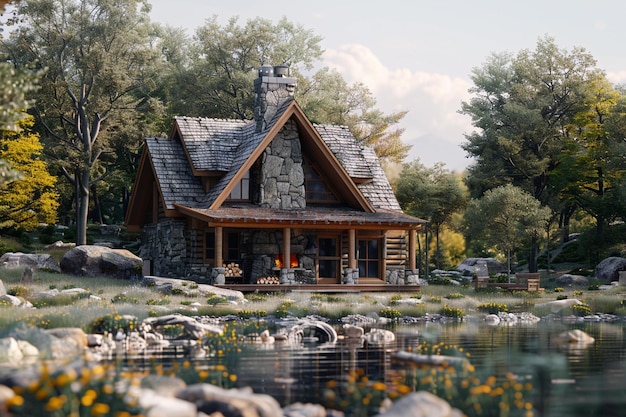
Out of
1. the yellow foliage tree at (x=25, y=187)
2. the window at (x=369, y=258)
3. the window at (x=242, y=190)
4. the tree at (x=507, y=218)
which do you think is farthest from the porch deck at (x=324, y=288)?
the yellow foliage tree at (x=25, y=187)

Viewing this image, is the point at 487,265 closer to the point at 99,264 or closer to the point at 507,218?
the point at 507,218

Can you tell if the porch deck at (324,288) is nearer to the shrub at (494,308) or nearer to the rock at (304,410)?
the shrub at (494,308)

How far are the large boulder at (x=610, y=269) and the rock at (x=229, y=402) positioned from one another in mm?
39017

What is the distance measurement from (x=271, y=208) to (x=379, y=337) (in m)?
15.8

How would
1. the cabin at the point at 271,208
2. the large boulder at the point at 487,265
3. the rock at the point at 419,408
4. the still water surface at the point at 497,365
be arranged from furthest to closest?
the large boulder at the point at 487,265 → the cabin at the point at 271,208 → the still water surface at the point at 497,365 → the rock at the point at 419,408

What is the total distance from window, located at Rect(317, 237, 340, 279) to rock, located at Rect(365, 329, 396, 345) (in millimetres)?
15502

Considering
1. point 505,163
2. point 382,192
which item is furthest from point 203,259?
point 505,163

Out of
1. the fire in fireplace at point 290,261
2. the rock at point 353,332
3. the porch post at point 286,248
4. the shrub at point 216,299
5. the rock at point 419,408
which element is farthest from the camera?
the fire in fireplace at point 290,261

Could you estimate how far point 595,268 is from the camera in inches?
1969

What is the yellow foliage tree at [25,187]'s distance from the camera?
1844 inches

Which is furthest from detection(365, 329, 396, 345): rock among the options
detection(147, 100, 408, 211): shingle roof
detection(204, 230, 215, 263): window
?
detection(204, 230, 215, 263): window

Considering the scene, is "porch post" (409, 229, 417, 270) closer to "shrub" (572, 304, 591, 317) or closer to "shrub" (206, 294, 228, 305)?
"shrub" (572, 304, 591, 317)

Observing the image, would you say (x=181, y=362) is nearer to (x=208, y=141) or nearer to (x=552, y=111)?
(x=208, y=141)

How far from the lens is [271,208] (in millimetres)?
36719
